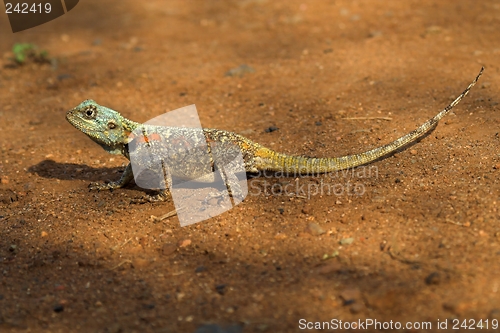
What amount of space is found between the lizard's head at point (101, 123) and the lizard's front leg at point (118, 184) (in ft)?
1.18

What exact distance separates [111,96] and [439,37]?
613cm

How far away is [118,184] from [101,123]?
75cm

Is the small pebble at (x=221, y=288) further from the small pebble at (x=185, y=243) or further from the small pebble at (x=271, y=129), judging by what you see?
the small pebble at (x=271, y=129)

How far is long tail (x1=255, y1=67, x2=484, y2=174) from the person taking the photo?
5.69 m

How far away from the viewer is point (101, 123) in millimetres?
5996

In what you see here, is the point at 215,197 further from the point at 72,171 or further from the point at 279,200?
the point at 72,171

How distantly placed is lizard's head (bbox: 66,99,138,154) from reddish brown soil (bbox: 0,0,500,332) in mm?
673

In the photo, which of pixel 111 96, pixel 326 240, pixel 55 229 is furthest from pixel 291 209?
pixel 111 96

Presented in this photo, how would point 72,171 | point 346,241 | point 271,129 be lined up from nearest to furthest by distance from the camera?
1. point 346,241
2. point 72,171
3. point 271,129

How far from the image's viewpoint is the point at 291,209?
538 centimetres

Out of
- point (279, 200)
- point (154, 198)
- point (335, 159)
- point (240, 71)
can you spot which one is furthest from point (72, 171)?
point (240, 71)

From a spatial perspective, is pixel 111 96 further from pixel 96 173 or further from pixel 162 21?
pixel 162 21

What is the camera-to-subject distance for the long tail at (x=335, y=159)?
5688 mm

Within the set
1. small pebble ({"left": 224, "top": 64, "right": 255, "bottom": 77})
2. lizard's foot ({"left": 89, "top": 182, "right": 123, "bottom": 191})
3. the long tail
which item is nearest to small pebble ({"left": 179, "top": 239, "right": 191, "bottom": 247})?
the long tail
